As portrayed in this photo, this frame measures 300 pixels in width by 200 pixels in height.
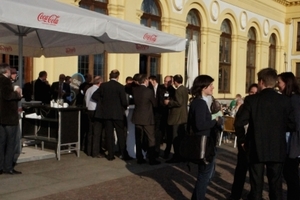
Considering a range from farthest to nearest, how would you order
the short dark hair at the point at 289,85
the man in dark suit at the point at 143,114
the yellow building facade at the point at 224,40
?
1. the yellow building facade at the point at 224,40
2. the man in dark suit at the point at 143,114
3. the short dark hair at the point at 289,85

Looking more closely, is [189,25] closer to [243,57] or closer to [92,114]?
[243,57]

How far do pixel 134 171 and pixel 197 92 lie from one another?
317 centimetres

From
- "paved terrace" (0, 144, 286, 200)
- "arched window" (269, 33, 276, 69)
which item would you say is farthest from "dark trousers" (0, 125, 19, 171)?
"arched window" (269, 33, 276, 69)

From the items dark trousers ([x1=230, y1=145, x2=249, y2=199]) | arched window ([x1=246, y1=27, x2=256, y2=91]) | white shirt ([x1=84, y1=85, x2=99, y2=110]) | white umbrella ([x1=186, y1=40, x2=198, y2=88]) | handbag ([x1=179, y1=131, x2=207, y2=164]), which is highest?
arched window ([x1=246, y1=27, x2=256, y2=91])

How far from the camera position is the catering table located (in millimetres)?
8820

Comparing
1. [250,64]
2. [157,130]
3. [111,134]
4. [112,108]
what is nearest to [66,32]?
[112,108]

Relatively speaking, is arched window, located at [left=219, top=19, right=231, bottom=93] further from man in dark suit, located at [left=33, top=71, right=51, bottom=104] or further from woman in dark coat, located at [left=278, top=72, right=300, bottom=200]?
woman in dark coat, located at [left=278, top=72, right=300, bottom=200]

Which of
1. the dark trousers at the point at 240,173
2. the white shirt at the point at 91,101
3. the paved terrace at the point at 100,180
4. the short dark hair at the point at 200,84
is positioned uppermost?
the short dark hair at the point at 200,84

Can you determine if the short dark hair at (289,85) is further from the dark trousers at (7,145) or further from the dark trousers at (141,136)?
the dark trousers at (7,145)

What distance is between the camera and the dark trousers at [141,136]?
869cm

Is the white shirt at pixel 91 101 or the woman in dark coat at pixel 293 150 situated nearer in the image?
the woman in dark coat at pixel 293 150

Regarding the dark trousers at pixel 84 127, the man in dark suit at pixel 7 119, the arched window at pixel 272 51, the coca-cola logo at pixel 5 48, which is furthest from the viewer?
the arched window at pixel 272 51

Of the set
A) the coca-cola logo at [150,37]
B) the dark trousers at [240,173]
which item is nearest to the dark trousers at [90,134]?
the coca-cola logo at [150,37]

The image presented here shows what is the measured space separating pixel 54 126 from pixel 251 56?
1776 cm
